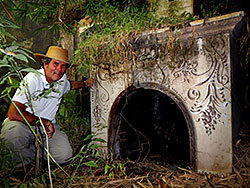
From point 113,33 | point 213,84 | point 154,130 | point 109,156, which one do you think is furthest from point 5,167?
point 213,84

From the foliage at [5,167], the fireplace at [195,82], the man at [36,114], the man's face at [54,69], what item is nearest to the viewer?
the fireplace at [195,82]

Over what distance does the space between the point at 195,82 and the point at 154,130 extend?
4.77ft

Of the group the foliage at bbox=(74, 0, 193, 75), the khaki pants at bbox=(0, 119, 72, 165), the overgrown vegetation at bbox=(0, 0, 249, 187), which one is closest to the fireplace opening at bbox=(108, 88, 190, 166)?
the overgrown vegetation at bbox=(0, 0, 249, 187)

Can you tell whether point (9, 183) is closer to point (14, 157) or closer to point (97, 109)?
point (14, 157)

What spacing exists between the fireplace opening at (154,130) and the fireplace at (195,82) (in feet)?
0.84

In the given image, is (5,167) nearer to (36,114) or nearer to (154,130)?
(36,114)

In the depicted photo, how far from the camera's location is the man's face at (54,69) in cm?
256

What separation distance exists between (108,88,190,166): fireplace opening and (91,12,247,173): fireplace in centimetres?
26

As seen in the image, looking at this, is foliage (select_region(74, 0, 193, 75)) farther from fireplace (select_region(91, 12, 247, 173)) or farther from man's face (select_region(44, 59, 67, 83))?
man's face (select_region(44, 59, 67, 83))

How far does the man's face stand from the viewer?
→ 256cm

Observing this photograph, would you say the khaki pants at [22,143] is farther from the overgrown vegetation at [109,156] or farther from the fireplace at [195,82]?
the fireplace at [195,82]

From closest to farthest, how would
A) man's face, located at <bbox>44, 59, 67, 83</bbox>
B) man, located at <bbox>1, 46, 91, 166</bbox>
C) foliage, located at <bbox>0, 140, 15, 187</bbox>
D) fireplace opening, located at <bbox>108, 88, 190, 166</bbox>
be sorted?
foliage, located at <bbox>0, 140, 15, 187</bbox> → man, located at <bbox>1, 46, 91, 166</bbox> → man's face, located at <bbox>44, 59, 67, 83</bbox> → fireplace opening, located at <bbox>108, 88, 190, 166</bbox>

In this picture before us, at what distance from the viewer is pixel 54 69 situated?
2570mm

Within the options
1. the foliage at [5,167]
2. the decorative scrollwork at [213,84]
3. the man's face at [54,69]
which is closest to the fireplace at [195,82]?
the decorative scrollwork at [213,84]
